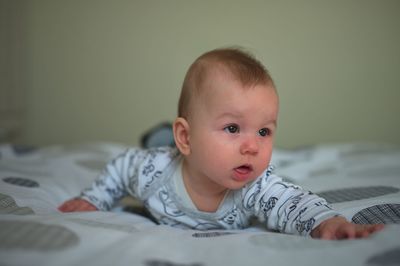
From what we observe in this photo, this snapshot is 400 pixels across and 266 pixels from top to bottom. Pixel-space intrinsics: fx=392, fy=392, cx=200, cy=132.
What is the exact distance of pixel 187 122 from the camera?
29.8 inches

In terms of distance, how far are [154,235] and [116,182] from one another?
405 millimetres

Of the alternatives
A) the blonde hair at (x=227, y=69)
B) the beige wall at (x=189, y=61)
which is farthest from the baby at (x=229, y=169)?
the beige wall at (x=189, y=61)

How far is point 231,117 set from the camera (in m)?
0.69

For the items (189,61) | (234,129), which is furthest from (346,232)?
(189,61)

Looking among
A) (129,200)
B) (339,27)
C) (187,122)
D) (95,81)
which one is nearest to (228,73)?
(187,122)

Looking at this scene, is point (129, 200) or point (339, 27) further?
point (339, 27)

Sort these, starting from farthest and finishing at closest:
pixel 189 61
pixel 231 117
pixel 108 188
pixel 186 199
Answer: pixel 189 61 → pixel 108 188 → pixel 186 199 → pixel 231 117

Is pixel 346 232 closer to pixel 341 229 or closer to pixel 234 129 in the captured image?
pixel 341 229

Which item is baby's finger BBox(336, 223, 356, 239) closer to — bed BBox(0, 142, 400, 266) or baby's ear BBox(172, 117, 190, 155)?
bed BBox(0, 142, 400, 266)

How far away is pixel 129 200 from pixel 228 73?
0.60 metres

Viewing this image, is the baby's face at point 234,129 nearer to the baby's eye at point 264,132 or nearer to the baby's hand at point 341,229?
the baby's eye at point 264,132

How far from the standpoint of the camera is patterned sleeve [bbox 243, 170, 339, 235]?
25.7 inches

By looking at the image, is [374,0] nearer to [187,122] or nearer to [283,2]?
[283,2]

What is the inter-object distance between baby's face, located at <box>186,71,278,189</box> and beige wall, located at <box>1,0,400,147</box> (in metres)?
0.99
